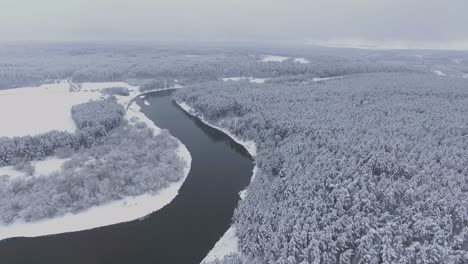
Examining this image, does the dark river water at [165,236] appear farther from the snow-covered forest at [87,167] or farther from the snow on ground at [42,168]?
the snow on ground at [42,168]

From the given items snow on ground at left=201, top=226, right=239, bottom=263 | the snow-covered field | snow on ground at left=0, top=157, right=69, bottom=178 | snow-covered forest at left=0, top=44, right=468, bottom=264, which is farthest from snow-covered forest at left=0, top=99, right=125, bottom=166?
snow on ground at left=201, top=226, right=239, bottom=263

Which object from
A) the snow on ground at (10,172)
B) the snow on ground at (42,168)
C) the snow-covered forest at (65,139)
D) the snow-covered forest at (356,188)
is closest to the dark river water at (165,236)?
the snow-covered forest at (356,188)

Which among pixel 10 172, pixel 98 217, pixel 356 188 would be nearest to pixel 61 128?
pixel 10 172

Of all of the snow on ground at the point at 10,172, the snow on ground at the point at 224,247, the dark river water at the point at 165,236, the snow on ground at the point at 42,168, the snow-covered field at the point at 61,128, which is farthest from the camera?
the snow on ground at the point at 42,168

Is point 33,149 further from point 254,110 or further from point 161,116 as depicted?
point 254,110

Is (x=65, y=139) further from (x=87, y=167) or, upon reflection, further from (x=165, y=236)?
(x=165, y=236)

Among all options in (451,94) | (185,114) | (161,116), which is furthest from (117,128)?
(451,94)
